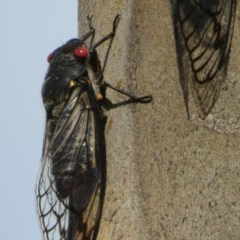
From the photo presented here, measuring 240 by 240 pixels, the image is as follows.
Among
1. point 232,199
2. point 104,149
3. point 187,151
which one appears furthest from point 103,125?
point 232,199

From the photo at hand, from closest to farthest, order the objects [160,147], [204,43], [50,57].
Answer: [160,147] → [204,43] → [50,57]

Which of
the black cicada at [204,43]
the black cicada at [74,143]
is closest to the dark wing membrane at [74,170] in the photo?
the black cicada at [74,143]

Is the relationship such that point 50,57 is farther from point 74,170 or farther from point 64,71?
point 74,170

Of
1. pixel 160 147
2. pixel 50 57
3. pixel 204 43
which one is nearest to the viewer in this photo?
pixel 160 147

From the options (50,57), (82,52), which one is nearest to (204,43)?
(82,52)

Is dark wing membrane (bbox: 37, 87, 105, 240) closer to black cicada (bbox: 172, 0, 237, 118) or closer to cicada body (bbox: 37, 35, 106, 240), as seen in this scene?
cicada body (bbox: 37, 35, 106, 240)

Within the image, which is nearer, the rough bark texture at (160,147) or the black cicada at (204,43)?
the rough bark texture at (160,147)

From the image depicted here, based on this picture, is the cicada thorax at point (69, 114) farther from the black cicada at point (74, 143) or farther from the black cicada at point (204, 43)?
the black cicada at point (204, 43)
